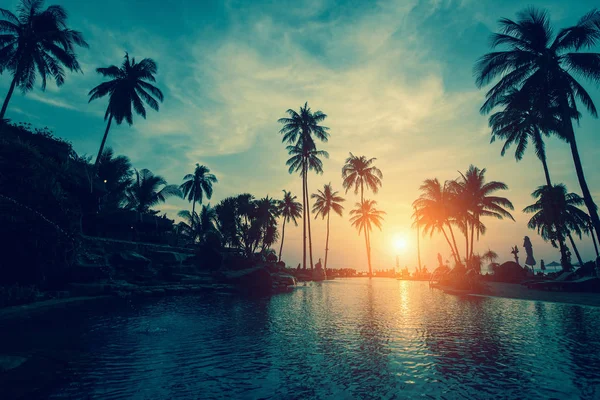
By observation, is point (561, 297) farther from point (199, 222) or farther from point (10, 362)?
point (199, 222)

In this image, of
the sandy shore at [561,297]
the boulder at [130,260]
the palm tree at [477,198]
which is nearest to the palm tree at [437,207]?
the palm tree at [477,198]

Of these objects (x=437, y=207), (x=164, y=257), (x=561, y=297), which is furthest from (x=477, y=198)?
(x=164, y=257)

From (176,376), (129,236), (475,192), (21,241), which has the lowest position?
(176,376)

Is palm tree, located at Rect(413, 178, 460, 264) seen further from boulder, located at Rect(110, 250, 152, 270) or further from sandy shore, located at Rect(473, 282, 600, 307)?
boulder, located at Rect(110, 250, 152, 270)

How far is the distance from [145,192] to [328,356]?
4079cm

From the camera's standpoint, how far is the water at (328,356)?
178 inches

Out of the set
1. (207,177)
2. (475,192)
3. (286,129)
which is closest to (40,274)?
(286,129)

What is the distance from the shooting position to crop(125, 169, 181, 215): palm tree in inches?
1574

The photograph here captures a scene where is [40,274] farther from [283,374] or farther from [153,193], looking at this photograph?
[153,193]

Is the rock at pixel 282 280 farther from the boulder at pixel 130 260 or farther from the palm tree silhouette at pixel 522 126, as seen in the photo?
the palm tree silhouette at pixel 522 126

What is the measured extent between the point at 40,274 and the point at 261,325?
40.1 feet

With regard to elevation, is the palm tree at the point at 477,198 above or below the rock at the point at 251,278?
above

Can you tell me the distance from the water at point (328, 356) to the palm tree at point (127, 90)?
25.0 metres

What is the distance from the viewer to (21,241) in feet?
42.5
